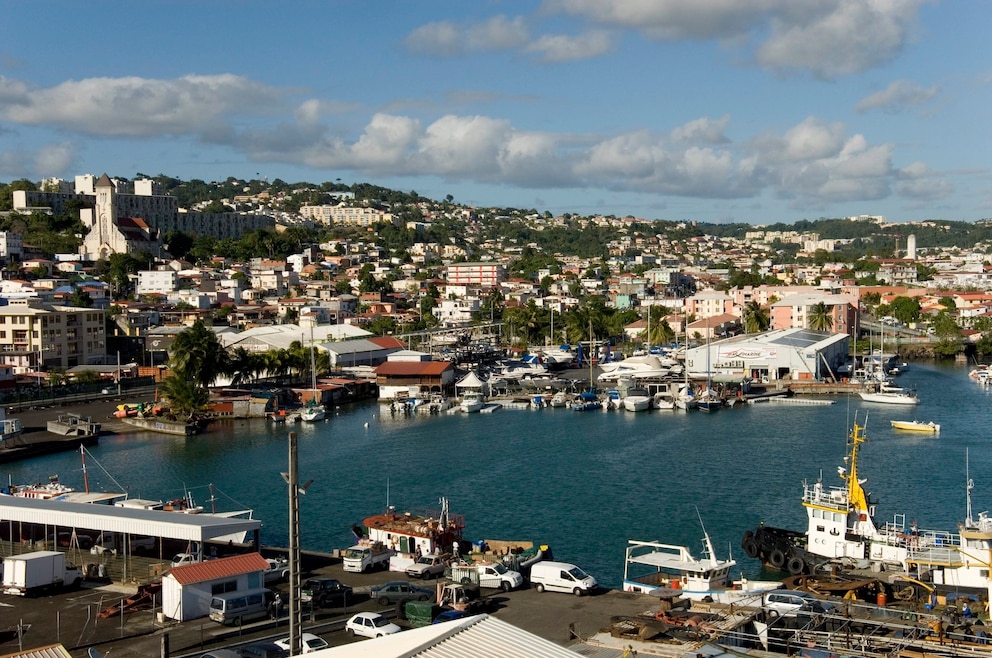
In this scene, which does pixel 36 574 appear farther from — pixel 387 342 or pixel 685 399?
pixel 387 342

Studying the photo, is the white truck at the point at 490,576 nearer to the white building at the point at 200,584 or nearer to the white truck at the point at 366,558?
the white truck at the point at 366,558

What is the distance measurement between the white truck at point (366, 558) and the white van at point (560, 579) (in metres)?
1.88

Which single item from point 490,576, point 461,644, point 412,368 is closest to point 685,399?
point 412,368

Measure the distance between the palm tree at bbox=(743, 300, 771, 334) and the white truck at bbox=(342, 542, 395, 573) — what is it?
126ft

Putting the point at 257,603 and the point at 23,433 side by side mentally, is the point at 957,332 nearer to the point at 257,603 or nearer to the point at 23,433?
the point at 23,433

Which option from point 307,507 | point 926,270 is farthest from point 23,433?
point 926,270

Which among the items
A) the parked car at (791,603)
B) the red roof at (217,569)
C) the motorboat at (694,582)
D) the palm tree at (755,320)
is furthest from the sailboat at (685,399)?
the red roof at (217,569)

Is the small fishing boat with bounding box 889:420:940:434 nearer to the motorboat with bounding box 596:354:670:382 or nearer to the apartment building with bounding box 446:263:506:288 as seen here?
the motorboat with bounding box 596:354:670:382

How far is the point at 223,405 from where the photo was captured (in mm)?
28984

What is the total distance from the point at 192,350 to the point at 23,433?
516cm

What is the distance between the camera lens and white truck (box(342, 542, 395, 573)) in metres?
11.7

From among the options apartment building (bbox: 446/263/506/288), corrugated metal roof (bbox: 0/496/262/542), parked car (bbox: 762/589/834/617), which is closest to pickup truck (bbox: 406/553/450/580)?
corrugated metal roof (bbox: 0/496/262/542)

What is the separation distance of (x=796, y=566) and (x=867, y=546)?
2.81ft

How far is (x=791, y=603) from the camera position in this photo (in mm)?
9516
